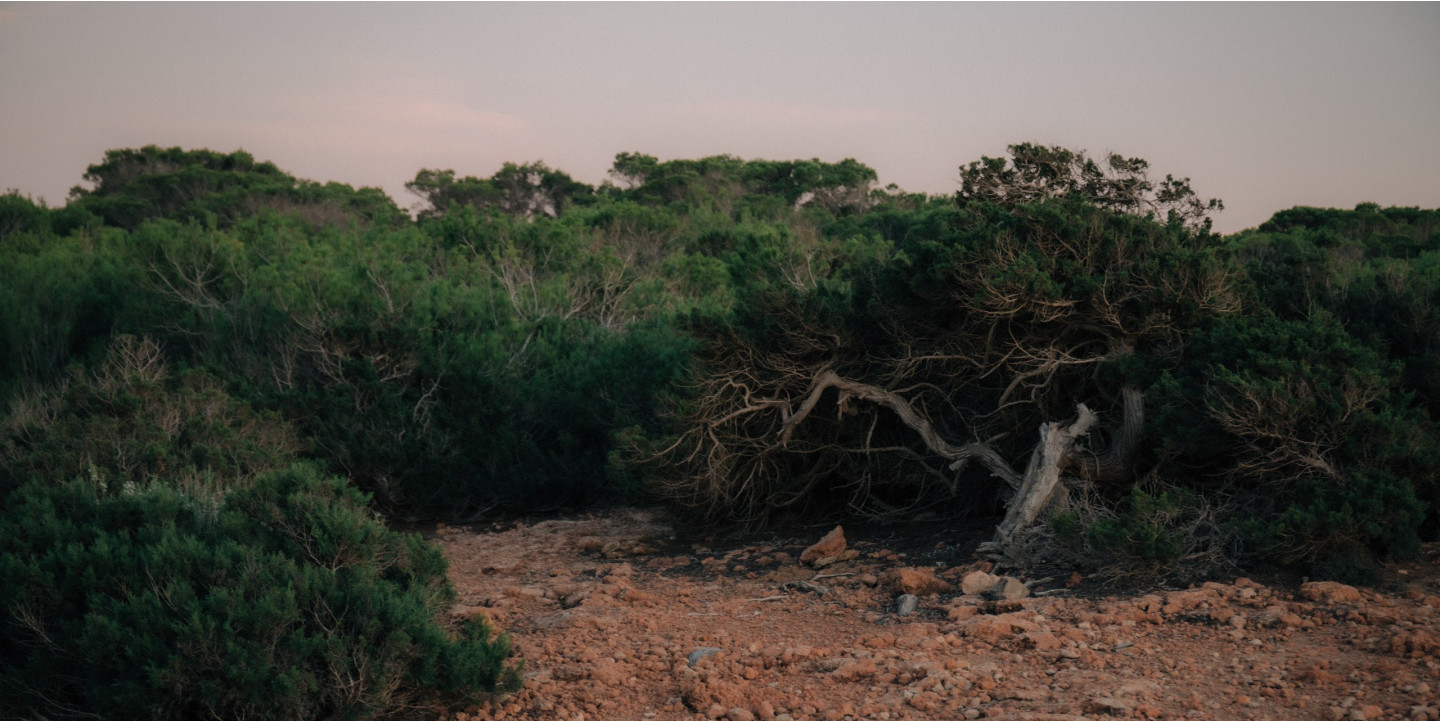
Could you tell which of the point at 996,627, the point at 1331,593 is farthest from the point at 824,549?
the point at 1331,593

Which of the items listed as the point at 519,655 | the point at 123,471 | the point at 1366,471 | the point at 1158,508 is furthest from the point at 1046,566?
the point at 123,471

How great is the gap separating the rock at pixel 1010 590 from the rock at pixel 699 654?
2.08m

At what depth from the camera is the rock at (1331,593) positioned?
20.1ft

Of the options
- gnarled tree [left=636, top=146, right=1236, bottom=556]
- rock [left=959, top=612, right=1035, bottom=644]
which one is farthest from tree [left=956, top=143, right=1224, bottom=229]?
rock [left=959, top=612, right=1035, bottom=644]

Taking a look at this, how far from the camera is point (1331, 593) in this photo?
→ 20.3 ft

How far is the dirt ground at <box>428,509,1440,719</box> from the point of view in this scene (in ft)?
16.1

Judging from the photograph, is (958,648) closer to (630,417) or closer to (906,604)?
(906,604)

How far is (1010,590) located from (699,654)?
2.24 metres

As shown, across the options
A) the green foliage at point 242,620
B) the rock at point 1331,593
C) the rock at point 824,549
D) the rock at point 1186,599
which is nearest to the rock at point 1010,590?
the rock at point 1186,599

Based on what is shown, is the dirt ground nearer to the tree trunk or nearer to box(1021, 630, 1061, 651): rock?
box(1021, 630, 1061, 651): rock

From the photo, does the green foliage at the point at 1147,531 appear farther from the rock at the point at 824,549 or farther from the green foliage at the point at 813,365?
the rock at the point at 824,549

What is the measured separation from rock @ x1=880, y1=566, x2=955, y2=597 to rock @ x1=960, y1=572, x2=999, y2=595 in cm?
19

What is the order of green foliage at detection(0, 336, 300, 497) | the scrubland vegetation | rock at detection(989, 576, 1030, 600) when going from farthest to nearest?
green foliage at detection(0, 336, 300, 497), rock at detection(989, 576, 1030, 600), the scrubland vegetation

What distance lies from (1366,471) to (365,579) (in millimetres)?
6383
